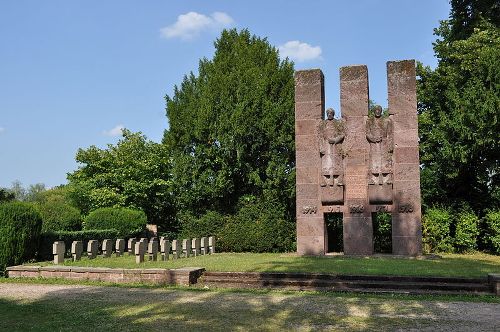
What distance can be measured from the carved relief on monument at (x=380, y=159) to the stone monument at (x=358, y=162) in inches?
1.7

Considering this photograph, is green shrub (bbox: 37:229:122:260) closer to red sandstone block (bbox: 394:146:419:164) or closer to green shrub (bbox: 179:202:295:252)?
green shrub (bbox: 179:202:295:252)

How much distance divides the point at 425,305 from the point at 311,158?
1253cm

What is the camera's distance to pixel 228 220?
28609 millimetres

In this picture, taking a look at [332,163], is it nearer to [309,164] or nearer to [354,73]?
[309,164]

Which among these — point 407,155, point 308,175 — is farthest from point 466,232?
point 308,175

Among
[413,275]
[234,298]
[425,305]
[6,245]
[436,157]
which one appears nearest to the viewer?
[425,305]

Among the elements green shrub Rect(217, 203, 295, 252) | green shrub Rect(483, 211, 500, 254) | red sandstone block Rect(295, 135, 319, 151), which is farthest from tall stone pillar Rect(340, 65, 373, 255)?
green shrub Rect(483, 211, 500, 254)

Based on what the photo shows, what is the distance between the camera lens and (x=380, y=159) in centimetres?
2216

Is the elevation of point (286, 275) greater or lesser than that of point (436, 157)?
lesser

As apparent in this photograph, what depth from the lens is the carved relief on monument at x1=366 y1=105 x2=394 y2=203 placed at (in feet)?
72.3

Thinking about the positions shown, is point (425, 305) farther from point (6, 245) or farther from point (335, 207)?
point (6, 245)

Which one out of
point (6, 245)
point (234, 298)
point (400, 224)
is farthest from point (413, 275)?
point (6, 245)

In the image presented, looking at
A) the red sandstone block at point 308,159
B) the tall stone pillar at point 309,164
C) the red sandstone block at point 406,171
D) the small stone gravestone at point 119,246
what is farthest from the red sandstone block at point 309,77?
the small stone gravestone at point 119,246

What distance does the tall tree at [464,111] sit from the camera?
2455cm
